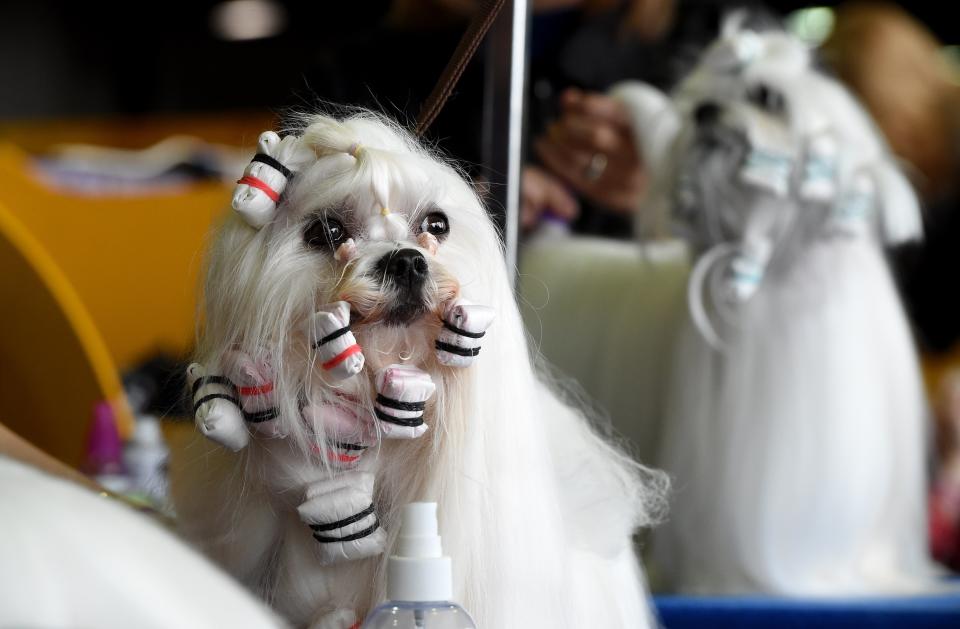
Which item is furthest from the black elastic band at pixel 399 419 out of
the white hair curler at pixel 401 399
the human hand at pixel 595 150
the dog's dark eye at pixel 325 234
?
the human hand at pixel 595 150

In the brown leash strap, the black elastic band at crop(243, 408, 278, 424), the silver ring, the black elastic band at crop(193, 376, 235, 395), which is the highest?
the brown leash strap

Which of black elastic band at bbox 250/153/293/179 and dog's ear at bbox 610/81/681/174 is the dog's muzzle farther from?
dog's ear at bbox 610/81/681/174

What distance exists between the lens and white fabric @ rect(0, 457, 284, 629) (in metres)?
0.38

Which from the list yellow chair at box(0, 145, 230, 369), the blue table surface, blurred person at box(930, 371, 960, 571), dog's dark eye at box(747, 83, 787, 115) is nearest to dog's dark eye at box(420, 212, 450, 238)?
the blue table surface

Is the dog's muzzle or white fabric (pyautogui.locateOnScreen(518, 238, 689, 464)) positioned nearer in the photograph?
the dog's muzzle

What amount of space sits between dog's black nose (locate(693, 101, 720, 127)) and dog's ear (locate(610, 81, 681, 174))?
7 centimetres

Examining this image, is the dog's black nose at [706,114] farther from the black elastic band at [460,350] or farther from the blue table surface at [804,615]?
the black elastic band at [460,350]

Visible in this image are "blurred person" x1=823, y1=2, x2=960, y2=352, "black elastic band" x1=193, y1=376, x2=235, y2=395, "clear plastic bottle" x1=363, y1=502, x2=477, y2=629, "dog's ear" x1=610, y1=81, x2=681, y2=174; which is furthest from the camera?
"blurred person" x1=823, y1=2, x2=960, y2=352

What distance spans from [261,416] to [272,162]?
0.54ft

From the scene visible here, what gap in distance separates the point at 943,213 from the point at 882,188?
1.82 meters

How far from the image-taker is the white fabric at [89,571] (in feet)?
1.23

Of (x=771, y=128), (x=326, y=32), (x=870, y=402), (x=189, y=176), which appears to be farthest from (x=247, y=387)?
(x=326, y=32)

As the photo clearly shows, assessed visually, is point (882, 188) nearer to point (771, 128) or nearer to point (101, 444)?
point (771, 128)

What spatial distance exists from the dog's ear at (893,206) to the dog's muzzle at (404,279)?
0.93m
